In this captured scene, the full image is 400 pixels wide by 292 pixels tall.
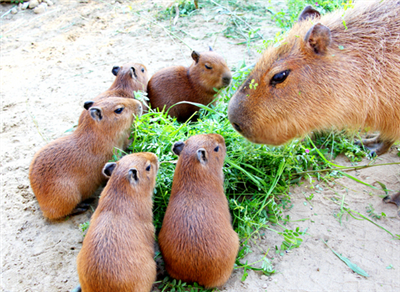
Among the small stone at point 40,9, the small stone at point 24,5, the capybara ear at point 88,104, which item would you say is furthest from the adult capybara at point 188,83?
the small stone at point 24,5

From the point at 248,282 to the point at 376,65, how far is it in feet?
7.56

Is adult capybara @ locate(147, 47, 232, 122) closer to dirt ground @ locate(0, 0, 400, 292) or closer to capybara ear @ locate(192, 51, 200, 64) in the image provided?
capybara ear @ locate(192, 51, 200, 64)

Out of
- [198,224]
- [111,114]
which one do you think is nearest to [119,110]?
[111,114]

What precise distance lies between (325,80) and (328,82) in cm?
3

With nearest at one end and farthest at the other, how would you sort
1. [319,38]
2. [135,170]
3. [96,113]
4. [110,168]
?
1. [319,38]
2. [135,170]
3. [110,168]
4. [96,113]

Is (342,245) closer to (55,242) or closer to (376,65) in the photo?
(376,65)

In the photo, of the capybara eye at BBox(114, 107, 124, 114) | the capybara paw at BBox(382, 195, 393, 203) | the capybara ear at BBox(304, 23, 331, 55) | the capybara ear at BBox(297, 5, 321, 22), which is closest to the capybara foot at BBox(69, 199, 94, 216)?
the capybara eye at BBox(114, 107, 124, 114)

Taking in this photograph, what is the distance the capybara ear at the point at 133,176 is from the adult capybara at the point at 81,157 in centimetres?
97

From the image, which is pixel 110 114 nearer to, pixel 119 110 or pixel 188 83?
pixel 119 110

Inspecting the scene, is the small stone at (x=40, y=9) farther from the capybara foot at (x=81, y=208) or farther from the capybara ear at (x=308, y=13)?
the capybara ear at (x=308, y=13)

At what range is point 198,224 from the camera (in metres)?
2.81

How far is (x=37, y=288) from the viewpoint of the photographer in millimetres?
3084

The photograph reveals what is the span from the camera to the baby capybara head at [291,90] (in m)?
2.78

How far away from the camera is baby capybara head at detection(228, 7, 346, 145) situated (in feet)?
9.11
